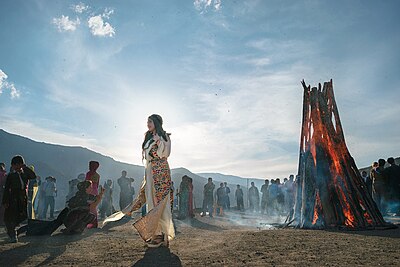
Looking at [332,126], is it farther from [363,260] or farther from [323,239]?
[363,260]

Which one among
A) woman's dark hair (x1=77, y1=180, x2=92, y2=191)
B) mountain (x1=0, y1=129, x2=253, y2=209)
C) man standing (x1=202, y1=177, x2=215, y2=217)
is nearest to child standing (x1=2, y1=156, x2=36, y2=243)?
woman's dark hair (x1=77, y1=180, x2=92, y2=191)

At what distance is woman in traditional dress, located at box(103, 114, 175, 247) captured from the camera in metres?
5.56

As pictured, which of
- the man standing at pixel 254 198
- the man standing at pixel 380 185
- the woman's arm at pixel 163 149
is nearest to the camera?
the woman's arm at pixel 163 149

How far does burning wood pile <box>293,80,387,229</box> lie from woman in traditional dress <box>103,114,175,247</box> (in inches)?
177

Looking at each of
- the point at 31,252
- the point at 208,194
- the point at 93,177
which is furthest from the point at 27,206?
the point at 208,194

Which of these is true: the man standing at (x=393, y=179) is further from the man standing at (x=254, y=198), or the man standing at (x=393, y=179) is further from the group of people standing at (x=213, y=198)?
the man standing at (x=254, y=198)

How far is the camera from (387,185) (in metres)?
12.6

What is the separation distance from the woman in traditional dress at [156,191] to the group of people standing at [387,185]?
30.1 feet

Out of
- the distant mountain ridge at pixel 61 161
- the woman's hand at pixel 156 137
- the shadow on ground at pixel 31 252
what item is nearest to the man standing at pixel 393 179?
the woman's hand at pixel 156 137

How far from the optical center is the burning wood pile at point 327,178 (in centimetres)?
837

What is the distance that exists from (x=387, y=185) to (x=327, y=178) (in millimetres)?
5249

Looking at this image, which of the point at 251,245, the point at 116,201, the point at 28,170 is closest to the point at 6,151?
the point at 116,201

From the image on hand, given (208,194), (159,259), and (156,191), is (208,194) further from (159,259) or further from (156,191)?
(159,259)

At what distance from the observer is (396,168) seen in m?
12.3
